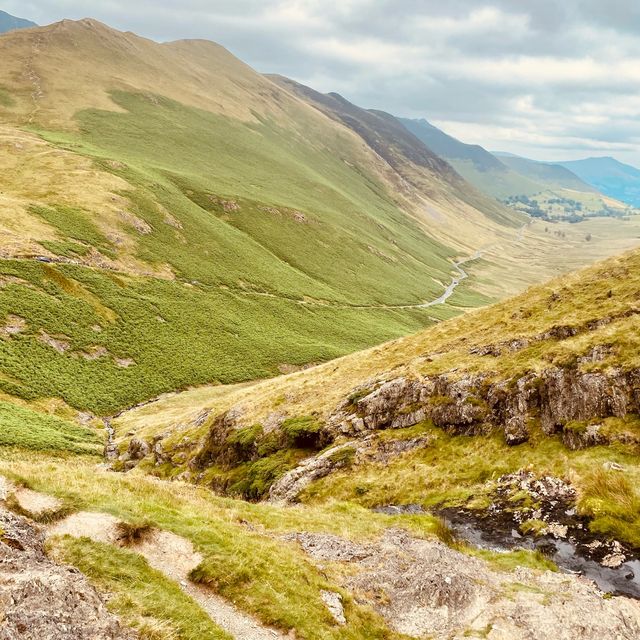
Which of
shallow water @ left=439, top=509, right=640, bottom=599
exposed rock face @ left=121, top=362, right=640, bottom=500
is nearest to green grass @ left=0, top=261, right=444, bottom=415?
exposed rock face @ left=121, top=362, right=640, bottom=500

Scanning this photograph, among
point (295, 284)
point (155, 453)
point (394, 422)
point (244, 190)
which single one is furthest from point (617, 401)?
point (244, 190)

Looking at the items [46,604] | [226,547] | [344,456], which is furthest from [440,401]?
[46,604]

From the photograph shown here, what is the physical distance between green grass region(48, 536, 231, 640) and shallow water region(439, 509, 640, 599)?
14.4m

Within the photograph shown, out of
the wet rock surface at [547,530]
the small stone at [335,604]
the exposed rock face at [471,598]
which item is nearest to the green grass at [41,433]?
the exposed rock face at [471,598]

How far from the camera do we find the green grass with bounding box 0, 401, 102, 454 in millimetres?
43844

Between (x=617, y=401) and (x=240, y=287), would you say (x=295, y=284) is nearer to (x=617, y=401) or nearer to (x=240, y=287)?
(x=240, y=287)

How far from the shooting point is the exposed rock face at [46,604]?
1105 centimetres

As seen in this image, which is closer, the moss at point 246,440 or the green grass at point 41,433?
the moss at point 246,440

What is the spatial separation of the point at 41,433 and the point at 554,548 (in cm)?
4813

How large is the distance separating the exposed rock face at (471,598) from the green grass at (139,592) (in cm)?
669

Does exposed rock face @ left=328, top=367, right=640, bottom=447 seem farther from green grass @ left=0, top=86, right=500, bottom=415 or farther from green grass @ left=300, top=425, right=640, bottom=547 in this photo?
green grass @ left=0, top=86, right=500, bottom=415

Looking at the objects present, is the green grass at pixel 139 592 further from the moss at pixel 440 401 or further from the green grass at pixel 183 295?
the green grass at pixel 183 295

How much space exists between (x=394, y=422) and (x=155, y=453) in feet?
92.0

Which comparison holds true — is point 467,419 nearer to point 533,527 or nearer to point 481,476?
point 481,476
